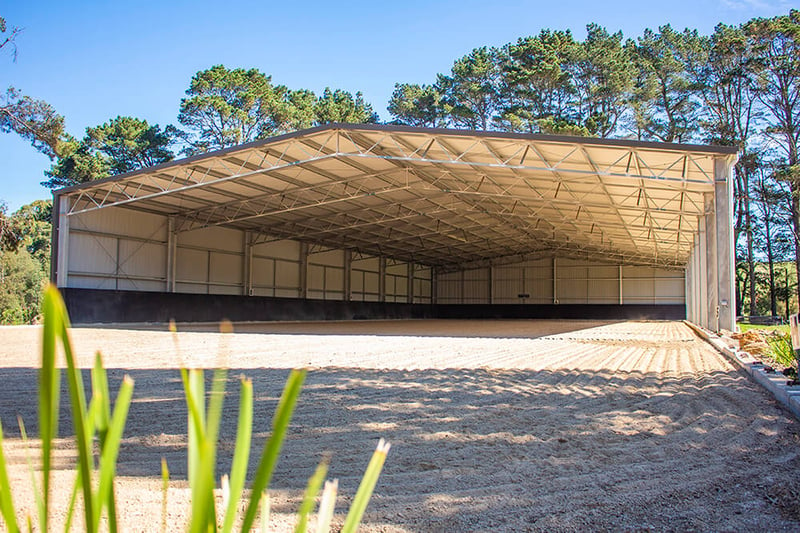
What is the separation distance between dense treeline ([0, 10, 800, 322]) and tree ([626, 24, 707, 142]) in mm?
82

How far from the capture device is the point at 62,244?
21.2 meters

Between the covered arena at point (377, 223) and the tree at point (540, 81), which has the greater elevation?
the tree at point (540, 81)

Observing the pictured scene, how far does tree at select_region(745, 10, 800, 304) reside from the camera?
122ft

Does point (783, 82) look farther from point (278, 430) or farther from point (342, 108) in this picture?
point (278, 430)

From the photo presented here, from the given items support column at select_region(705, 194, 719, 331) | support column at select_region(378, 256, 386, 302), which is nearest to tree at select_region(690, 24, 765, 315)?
support column at select_region(378, 256, 386, 302)

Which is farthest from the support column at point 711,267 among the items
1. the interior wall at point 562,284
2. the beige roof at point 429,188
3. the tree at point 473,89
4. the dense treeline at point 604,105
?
the tree at point 473,89

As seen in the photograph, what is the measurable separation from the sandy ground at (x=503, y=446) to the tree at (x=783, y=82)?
37305 mm

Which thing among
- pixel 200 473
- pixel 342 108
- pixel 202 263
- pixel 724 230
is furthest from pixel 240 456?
pixel 342 108

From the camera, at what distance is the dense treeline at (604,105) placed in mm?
39562

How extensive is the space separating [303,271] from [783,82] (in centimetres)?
3588

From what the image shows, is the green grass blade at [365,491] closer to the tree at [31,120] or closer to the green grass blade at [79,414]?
the green grass blade at [79,414]

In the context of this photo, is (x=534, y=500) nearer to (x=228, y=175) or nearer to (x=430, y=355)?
(x=430, y=355)

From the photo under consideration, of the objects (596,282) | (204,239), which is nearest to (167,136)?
(204,239)

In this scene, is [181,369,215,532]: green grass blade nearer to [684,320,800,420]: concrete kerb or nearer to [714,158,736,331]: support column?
[684,320,800,420]: concrete kerb
